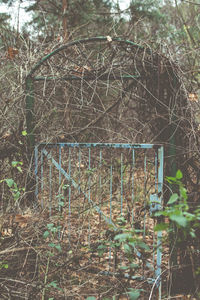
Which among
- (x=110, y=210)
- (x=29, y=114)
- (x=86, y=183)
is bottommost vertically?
(x=110, y=210)

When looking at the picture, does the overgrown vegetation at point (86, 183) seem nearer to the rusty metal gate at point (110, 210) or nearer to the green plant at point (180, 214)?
the rusty metal gate at point (110, 210)

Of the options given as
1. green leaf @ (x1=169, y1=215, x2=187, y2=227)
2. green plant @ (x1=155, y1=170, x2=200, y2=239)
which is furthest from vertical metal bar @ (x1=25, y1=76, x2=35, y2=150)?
green leaf @ (x1=169, y1=215, x2=187, y2=227)

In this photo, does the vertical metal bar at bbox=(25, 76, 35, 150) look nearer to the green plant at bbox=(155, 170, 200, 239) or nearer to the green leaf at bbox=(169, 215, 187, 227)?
the green plant at bbox=(155, 170, 200, 239)

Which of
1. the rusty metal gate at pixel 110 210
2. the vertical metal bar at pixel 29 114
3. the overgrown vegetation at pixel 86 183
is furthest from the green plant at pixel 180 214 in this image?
the vertical metal bar at pixel 29 114

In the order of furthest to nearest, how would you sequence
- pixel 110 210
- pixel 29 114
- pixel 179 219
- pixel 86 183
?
pixel 29 114 → pixel 86 183 → pixel 110 210 → pixel 179 219

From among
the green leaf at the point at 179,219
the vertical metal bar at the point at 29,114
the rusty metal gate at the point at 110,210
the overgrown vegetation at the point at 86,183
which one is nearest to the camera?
the green leaf at the point at 179,219

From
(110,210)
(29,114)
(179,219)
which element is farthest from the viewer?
(29,114)

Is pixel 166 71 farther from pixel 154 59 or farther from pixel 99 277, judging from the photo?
pixel 99 277

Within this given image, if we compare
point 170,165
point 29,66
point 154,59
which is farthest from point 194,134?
point 29,66

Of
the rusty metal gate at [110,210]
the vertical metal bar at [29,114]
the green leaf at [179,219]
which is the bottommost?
the rusty metal gate at [110,210]

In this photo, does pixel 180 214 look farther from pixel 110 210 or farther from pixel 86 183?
pixel 86 183

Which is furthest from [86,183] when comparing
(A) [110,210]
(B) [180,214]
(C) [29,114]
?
(B) [180,214]

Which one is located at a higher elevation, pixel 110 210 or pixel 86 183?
pixel 86 183

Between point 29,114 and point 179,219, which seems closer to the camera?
point 179,219
